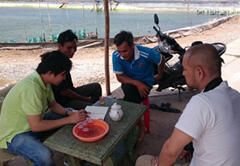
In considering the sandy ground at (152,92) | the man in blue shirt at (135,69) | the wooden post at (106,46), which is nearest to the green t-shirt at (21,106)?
the sandy ground at (152,92)

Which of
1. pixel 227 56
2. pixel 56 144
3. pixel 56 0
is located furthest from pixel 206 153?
pixel 56 0

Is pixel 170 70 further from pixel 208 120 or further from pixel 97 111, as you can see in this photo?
pixel 208 120

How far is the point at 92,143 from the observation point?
171 centimetres

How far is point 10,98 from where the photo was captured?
1.93 m

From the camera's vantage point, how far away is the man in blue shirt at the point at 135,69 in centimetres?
277

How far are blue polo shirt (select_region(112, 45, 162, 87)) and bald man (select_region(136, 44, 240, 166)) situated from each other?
157 cm

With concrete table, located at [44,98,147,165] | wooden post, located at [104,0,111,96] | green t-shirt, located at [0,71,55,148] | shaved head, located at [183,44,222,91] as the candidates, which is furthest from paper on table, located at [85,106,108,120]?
wooden post, located at [104,0,111,96]

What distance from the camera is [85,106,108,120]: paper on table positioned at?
2095 millimetres

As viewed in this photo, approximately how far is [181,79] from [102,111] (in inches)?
81.3

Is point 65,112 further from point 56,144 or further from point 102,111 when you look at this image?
point 56,144

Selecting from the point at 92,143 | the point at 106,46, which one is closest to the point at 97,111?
the point at 92,143

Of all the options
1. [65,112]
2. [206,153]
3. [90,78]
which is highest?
[206,153]

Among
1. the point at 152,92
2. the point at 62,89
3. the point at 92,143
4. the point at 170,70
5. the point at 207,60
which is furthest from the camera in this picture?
the point at 152,92

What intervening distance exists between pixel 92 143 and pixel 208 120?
0.96m
